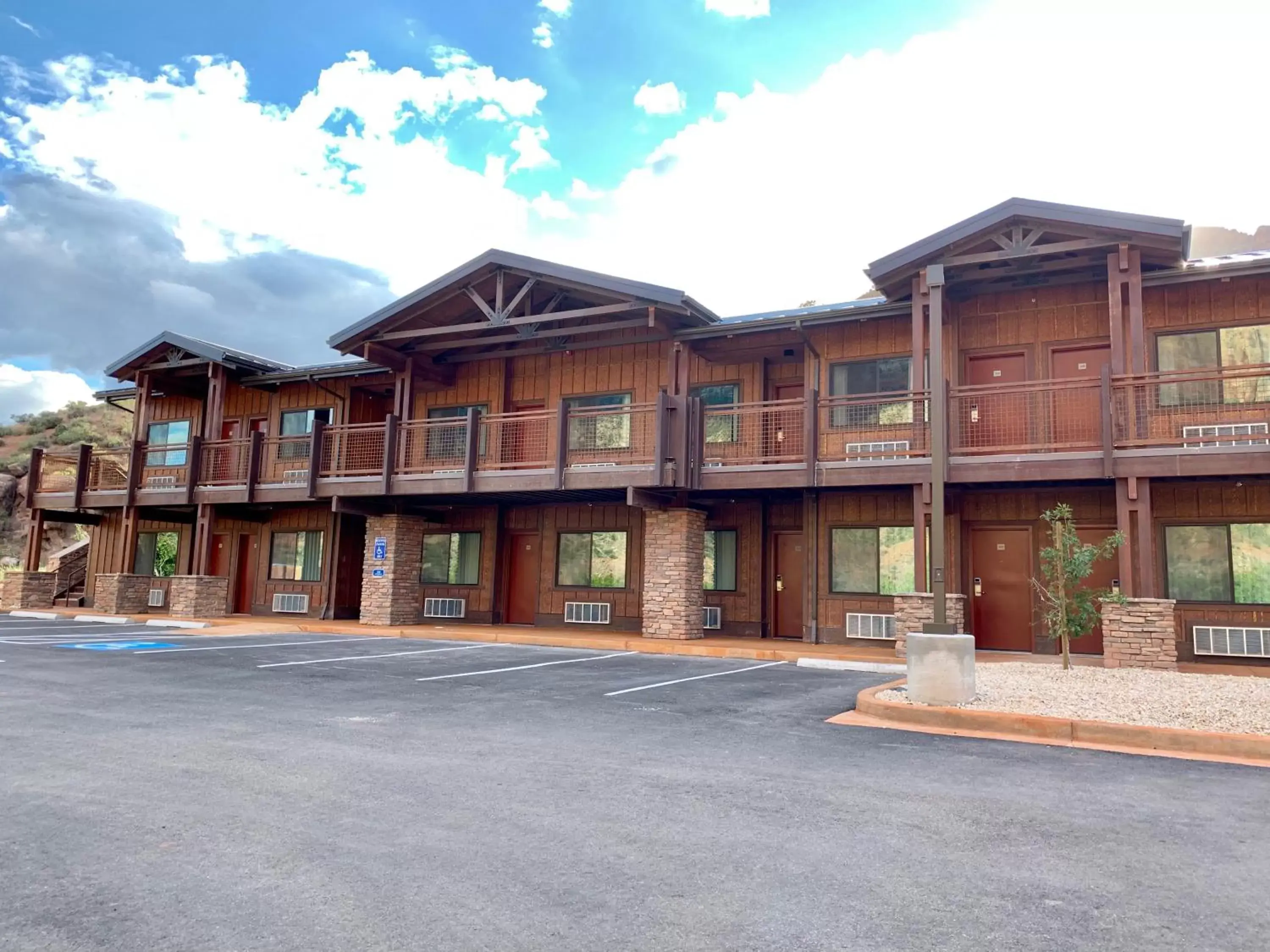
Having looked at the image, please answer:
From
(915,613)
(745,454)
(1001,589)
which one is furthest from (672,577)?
(1001,589)

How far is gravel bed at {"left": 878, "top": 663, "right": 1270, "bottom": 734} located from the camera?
757cm

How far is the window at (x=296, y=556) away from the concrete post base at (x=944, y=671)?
688 inches

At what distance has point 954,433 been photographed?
14.5m

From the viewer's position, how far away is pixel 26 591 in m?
23.7

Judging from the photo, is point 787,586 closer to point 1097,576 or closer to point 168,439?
point 1097,576

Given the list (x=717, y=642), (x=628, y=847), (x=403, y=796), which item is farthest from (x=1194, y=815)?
(x=717, y=642)

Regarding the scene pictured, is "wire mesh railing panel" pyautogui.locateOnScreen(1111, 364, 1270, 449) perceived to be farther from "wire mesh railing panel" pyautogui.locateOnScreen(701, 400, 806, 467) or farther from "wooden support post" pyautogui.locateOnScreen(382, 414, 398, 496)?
"wooden support post" pyautogui.locateOnScreen(382, 414, 398, 496)

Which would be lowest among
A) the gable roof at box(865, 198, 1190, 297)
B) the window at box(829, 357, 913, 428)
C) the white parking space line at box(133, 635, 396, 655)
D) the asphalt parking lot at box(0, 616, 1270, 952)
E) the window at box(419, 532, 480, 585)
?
the asphalt parking lot at box(0, 616, 1270, 952)

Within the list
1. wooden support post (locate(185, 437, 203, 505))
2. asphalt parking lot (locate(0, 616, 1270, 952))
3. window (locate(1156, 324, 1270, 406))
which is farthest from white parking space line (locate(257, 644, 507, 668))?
window (locate(1156, 324, 1270, 406))

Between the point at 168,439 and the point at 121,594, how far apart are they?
547 centimetres

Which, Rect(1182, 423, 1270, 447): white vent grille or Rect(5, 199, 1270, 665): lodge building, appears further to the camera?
Rect(5, 199, 1270, 665): lodge building

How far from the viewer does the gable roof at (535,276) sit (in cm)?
1642

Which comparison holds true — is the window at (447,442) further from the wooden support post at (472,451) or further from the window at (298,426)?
the window at (298,426)

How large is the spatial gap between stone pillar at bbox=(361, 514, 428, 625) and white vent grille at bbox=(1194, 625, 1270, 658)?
14.9m
